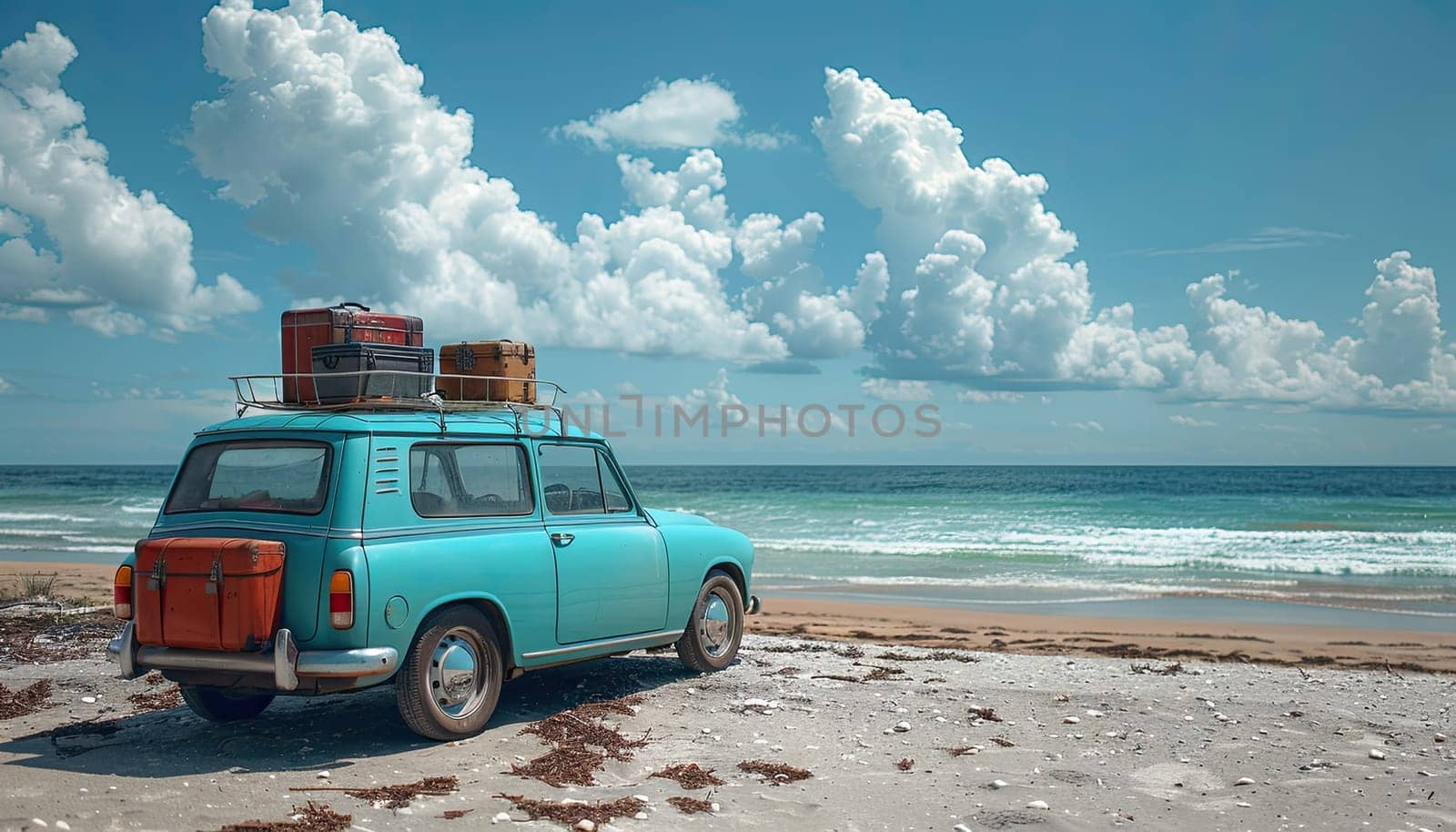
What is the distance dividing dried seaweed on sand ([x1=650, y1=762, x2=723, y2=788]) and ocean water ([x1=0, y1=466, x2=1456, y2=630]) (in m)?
12.2

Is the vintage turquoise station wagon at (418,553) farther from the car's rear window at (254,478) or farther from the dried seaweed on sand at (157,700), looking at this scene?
the dried seaweed on sand at (157,700)

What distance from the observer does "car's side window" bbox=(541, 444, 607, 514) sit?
772cm

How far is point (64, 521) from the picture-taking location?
40.9 m

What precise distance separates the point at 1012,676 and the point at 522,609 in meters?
4.78

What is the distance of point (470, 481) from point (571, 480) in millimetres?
963

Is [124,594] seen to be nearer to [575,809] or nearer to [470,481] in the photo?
[470,481]

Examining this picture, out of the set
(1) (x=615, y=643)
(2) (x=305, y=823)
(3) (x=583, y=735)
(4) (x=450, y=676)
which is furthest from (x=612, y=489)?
(2) (x=305, y=823)

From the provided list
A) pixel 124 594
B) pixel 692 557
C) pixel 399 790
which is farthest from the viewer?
pixel 692 557

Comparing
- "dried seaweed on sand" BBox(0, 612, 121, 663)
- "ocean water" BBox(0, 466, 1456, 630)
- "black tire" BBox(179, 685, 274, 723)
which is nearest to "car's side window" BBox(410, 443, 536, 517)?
"black tire" BBox(179, 685, 274, 723)

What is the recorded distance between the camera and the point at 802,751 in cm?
699

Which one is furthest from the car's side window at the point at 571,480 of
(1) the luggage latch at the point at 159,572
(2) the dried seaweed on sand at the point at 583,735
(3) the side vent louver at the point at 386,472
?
(1) the luggage latch at the point at 159,572

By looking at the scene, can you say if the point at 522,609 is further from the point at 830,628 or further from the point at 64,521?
the point at 64,521

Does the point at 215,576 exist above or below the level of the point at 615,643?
above

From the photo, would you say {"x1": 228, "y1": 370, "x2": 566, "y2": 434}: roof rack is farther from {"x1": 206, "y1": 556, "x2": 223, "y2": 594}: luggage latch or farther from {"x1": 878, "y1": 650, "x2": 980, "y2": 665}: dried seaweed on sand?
{"x1": 878, "y1": 650, "x2": 980, "y2": 665}: dried seaweed on sand
